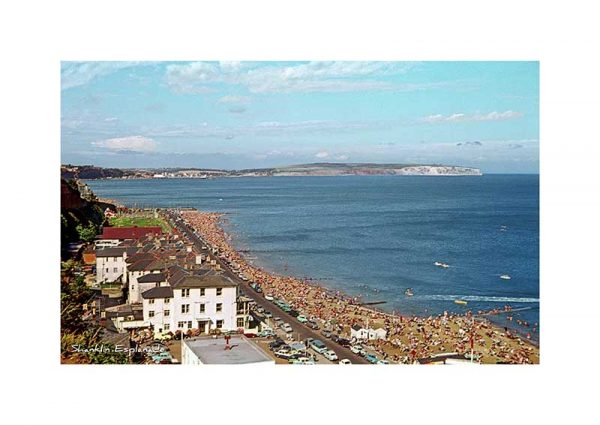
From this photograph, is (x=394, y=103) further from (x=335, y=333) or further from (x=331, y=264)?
(x=335, y=333)

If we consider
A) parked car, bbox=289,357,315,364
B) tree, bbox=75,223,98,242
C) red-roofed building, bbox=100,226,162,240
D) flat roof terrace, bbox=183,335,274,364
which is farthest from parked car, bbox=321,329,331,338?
tree, bbox=75,223,98,242

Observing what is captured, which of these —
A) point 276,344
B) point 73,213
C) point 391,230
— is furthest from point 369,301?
point 73,213

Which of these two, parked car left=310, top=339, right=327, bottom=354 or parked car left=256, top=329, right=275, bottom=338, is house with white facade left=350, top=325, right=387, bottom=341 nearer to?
parked car left=310, top=339, right=327, bottom=354

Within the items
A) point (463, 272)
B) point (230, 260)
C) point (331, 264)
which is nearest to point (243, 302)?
point (230, 260)

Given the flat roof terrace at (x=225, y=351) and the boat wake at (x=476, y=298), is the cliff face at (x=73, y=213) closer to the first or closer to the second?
the flat roof terrace at (x=225, y=351)

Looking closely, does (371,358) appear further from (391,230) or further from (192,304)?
(192,304)
